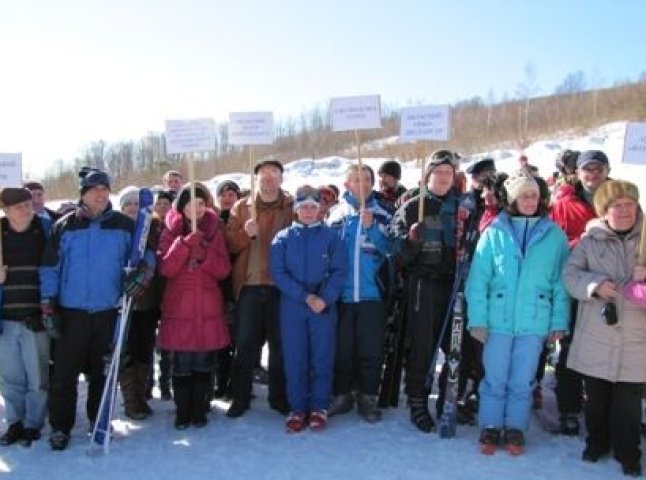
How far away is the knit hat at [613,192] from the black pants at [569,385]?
91cm

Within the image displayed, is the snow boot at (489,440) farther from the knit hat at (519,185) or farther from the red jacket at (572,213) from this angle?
the knit hat at (519,185)

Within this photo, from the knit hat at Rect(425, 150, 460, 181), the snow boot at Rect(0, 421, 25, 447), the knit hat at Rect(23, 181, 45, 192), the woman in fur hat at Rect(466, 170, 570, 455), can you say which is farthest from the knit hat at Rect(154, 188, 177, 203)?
the woman in fur hat at Rect(466, 170, 570, 455)

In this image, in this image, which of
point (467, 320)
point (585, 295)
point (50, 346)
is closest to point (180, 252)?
point (50, 346)

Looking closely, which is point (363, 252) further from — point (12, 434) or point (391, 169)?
point (12, 434)

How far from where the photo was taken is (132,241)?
5.31 m

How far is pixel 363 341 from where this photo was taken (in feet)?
18.4

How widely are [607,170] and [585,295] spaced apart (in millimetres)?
1513

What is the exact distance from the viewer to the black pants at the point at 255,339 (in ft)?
18.7

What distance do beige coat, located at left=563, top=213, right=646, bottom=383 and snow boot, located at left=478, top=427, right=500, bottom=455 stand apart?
78 cm

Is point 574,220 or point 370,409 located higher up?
point 574,220

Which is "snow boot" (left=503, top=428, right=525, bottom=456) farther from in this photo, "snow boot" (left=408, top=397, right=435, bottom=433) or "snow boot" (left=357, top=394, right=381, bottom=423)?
"snow boot" (left=357, top=394, right=381, bottom=423)

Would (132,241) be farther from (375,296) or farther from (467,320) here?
(467,320)

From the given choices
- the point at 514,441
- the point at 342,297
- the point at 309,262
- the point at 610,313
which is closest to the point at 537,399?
the point at 514,441

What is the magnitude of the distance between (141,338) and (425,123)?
10.5 ft
